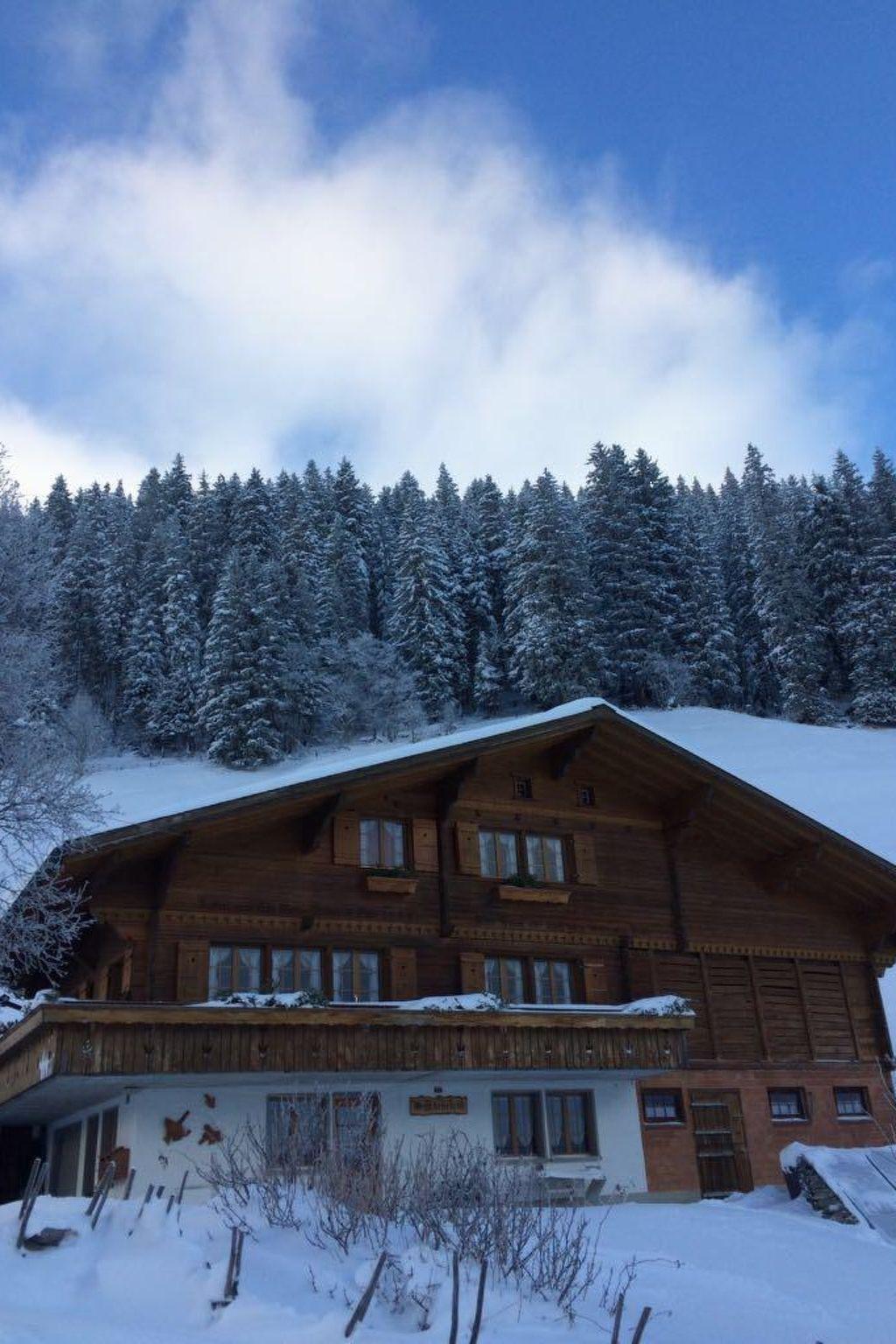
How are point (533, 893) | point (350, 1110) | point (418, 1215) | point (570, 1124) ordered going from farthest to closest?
point (533, 893) → point (570, 1124) → point (350, 1110) → point (418, 1215)

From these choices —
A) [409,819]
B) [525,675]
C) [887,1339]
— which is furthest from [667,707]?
[887,1339]

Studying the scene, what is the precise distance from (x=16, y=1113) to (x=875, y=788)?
39.3m

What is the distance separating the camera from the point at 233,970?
2006 cm

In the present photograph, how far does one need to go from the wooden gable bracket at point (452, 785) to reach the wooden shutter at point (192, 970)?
5712 millimetres

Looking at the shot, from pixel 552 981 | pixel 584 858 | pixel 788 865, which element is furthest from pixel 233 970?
pixel 788 865

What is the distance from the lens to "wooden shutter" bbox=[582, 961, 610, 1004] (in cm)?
2294

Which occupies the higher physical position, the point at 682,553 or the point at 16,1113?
the point at 682,553

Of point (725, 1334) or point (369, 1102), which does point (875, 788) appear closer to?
point (369, 1102)

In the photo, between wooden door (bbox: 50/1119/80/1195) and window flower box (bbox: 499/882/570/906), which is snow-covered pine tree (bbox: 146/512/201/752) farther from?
window flower box (bbox: 499/882/570/906)

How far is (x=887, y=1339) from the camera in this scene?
9.93m

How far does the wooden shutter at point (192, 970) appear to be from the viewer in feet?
63.5

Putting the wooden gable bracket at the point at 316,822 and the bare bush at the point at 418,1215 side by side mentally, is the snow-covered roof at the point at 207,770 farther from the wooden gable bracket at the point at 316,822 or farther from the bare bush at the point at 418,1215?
the bare bush at the point at 418,1215

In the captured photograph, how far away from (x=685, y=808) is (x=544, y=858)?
11.7 feet

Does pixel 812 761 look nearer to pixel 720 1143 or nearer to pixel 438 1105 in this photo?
pixel 720 1143
